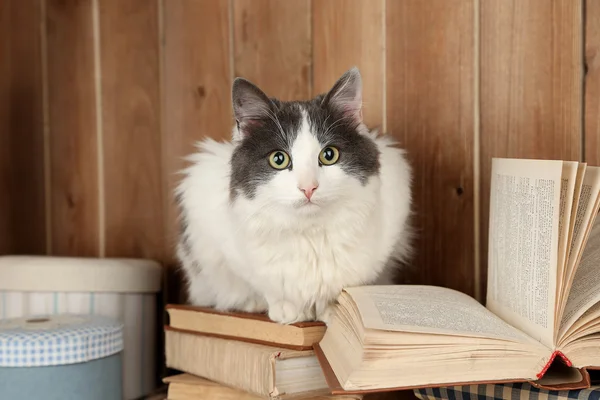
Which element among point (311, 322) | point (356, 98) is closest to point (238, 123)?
point (356, 98)

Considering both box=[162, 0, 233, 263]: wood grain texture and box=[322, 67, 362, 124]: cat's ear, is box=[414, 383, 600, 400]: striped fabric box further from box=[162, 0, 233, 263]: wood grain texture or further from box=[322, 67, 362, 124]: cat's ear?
box=[162, 0, 233, 263]: wood grain texture

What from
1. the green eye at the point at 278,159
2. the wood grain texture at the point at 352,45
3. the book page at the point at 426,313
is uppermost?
the wood grain texture at the point at 352,45

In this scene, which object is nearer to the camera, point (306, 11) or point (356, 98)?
point (356, 98)

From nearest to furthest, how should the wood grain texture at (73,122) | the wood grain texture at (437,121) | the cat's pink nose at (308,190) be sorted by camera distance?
the cat's pink nose at (308,190), the wood grain texture at (437,121), the wood grain texture at (73,122)

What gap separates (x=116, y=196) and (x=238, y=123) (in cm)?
69

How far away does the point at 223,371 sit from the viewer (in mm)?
1110

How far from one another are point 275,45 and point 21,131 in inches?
26.8

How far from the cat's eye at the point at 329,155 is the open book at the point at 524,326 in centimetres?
25

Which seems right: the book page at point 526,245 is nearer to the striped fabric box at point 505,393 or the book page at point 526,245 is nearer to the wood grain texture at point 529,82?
the striped fabric box at point 505,393

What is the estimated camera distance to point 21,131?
1.66 meters

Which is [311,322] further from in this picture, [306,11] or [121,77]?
[121,77]

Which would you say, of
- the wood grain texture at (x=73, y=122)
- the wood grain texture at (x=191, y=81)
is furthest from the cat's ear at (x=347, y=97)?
the wood grain texture at (x=73, y=122)

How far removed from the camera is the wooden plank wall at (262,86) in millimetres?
1218

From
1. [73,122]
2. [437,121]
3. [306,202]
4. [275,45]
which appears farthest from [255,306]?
[73,122]
